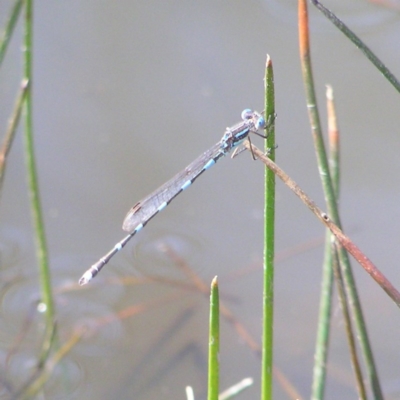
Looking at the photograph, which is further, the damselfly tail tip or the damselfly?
the damselfly

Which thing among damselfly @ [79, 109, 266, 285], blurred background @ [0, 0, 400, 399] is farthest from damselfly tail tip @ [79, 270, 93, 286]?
blurred background @ [0, 0, 400, 399]

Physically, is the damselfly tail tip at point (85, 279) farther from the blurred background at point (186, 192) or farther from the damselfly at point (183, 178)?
the blurred background at point (186, 192)

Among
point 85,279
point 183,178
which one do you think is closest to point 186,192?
point 183,178

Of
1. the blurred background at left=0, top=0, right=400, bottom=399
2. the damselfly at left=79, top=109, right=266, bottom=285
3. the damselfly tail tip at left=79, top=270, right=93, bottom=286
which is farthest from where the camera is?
the blurred background at left=0, top=0, right=400, bottom=399

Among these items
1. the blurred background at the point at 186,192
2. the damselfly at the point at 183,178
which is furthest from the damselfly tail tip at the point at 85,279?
the blurred background at the point at 186,192

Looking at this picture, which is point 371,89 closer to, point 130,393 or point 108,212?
point 108,212

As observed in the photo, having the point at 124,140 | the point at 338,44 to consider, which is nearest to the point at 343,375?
the point at 124,140

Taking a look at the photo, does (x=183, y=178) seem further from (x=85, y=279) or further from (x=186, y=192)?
(x=186, y=192)

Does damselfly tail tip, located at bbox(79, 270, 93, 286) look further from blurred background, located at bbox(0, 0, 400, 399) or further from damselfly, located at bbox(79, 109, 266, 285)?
blurred background, located at bbox(0, 0, 400, 399)
